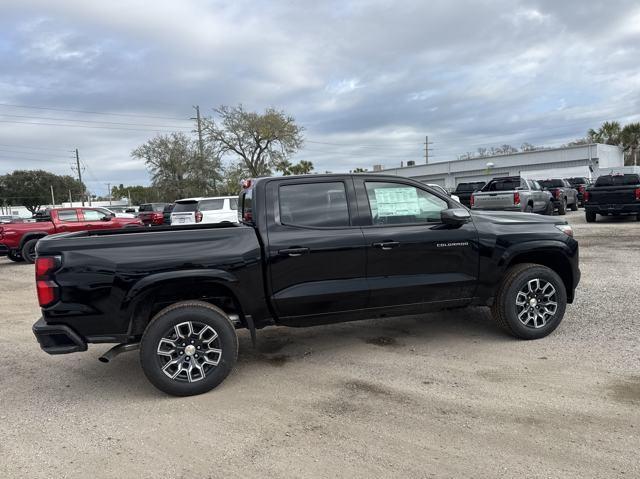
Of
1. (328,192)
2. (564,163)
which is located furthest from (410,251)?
(564,163)

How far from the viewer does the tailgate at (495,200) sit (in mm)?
15617

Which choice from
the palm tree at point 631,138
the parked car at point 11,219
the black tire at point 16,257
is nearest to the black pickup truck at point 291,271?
the black tire at point 16,257

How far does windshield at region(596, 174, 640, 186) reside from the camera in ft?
52.6

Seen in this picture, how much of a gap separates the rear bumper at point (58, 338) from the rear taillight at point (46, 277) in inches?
7.9

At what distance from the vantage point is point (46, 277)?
3738mm

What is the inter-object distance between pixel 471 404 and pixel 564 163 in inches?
1783

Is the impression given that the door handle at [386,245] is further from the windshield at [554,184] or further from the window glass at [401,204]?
the windshield at [554,184]

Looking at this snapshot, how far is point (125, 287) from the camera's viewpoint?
3848mm

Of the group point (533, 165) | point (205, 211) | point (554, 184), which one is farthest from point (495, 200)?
point (533, 165)

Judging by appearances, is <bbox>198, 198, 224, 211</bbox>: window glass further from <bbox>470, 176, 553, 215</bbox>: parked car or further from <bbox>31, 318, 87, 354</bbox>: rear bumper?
<bbox>31, 318, 87, 354</bbox>: rear bumper

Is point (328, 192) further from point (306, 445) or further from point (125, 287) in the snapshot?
point (306, 445)

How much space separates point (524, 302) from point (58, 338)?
14.3 ft

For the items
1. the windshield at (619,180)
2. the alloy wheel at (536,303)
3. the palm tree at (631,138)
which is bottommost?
the alloy wheel at (536,303)

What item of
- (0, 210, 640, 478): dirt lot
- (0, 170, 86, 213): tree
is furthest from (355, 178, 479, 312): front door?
(0, 170, 86, 213): tree
